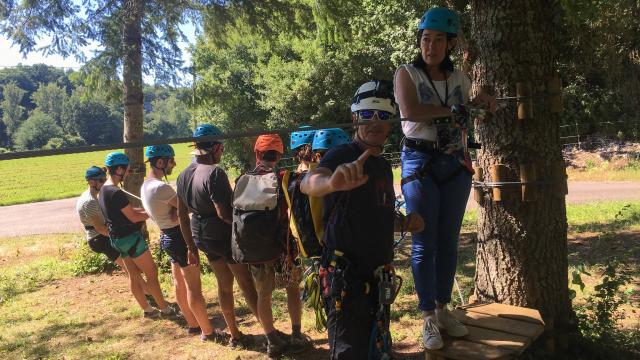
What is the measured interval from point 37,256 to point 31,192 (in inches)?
947

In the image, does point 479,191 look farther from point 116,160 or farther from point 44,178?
point 44,178

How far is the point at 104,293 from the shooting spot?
7.17 metres

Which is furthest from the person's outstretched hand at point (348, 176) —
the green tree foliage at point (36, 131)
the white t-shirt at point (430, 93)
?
the green tree foliage at point (36, 131)

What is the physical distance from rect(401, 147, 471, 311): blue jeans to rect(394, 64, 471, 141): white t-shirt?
0.38 ft

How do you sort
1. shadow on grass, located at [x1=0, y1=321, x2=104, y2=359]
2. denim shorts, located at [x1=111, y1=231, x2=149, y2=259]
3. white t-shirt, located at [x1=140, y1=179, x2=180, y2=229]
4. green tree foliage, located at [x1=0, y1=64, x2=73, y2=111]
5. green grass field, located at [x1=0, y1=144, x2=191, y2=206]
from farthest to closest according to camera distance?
green grass field, located at [x1=0, y1=144, x2=191, y2=206] < green tree foliage, located at [x1=0, y1=64, x2=73, y2=111] < denim shorts, located at [x1=111, y1=231, x2=149, y2=259] < shadow on grass, located at [x1=0, y1=321, x2=104, y2=359] < white t-shirt, located at [x1=140, y1=179, x2=180, y2=229]

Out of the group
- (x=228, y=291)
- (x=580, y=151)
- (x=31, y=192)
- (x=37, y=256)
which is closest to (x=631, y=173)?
(x=580, y=151)

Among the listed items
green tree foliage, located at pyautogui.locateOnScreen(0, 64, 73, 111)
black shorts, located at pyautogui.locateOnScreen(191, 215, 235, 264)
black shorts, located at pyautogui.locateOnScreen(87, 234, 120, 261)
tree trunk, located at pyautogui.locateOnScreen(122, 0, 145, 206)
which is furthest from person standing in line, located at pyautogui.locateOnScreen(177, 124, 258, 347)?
green tree foliage, located at pyautogui.locateOnScreen(0, 64, 73, 111)

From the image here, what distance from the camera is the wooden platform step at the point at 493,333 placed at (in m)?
2.58

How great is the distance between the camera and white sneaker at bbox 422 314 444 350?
2.65 m

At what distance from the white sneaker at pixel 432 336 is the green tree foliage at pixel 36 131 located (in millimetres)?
26929

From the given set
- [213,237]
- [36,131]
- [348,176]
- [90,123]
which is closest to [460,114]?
[348,176]

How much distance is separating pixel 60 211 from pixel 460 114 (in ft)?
76.7

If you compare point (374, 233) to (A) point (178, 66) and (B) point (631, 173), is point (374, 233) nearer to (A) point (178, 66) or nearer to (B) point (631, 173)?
Result: (A) point (178, 66)

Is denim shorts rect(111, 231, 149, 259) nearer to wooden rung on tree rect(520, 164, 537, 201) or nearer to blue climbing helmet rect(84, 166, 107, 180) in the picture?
blue climbing helmet rect(84, 166, 107, 180)
